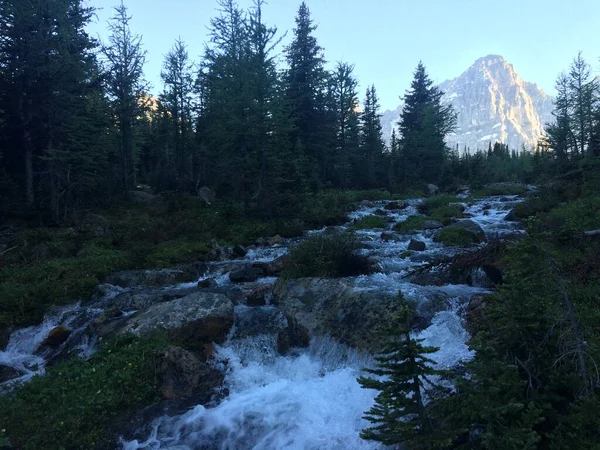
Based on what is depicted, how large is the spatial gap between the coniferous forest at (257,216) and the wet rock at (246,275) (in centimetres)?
178

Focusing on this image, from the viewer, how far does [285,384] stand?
7.96 metres

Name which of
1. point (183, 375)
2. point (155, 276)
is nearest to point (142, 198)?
point (155, 276)

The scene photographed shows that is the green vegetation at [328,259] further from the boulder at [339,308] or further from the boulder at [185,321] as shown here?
the boulder at [185,321]

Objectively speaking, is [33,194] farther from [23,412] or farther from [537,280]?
[537,280]

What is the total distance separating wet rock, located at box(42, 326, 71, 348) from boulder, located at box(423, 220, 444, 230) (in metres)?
16.7

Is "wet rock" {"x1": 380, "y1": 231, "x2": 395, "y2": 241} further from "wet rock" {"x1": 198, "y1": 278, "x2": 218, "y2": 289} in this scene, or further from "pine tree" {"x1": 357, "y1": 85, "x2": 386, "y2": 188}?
"pine tree" {"x1": 357, "y1": 85, "x2": 386, "y2": 188}

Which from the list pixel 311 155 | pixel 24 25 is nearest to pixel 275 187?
pixel 311 155

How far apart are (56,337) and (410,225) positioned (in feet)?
55.4

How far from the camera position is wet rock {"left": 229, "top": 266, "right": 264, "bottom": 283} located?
1395cm

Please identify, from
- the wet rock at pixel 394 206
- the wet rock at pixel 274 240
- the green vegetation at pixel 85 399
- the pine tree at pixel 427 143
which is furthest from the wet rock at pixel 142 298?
the pine tree at pixel 427 143

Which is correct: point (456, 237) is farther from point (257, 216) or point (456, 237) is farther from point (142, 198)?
point (142, 198)

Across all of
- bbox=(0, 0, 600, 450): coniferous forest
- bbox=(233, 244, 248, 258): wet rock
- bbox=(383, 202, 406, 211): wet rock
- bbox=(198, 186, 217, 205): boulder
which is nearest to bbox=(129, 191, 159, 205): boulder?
bbox=(0, 0, 600, 450): coniferous forest

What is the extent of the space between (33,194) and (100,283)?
518 inches

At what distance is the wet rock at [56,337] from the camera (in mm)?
10469
